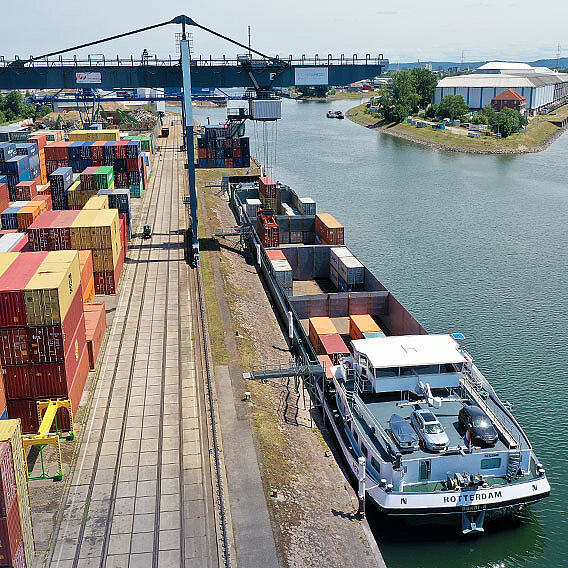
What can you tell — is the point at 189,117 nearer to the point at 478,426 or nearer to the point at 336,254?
the point at 336,254

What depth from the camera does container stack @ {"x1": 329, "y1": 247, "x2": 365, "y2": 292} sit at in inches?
1641

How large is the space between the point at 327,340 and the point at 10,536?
59.9 feet

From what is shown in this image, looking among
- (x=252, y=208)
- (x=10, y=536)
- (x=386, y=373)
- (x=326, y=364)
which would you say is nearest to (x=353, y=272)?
(x=326, y=364)

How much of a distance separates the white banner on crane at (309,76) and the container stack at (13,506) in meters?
33.1

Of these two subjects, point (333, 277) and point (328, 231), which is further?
point (328, 231)

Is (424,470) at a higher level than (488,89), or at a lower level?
lower

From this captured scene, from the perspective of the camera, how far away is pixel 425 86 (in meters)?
162

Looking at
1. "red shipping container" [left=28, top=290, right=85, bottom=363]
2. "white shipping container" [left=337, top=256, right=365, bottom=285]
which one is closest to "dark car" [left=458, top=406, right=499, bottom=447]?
"red shipping container" [left=28, top=290, right=85, bottom=363]

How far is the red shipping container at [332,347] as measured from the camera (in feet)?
96.8

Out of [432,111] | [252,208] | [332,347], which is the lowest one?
[332,347]

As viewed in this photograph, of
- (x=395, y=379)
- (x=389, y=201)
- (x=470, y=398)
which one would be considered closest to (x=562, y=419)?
(x=470, y=398)

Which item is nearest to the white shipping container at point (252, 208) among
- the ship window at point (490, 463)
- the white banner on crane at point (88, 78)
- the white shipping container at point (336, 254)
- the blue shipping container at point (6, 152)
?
the white shipping container at point (336, 254)

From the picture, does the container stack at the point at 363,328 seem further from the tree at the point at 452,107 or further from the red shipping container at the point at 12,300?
the tree at the point at 452,107

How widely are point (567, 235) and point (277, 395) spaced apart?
4207 cm
